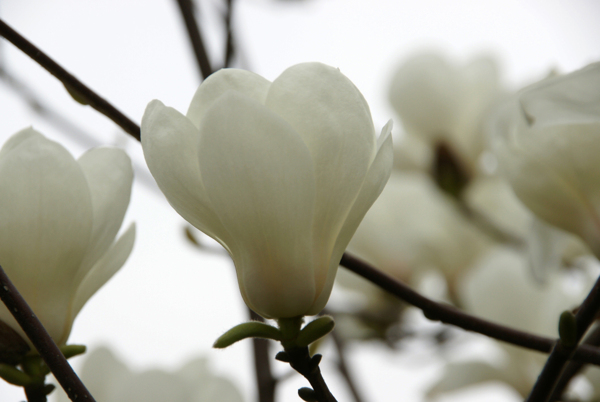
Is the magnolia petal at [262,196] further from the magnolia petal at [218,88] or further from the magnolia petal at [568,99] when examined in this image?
the magnolia petal at [568,99]

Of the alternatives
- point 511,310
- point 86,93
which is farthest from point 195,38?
point 511,310

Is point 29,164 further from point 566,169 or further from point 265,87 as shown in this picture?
point 566,169

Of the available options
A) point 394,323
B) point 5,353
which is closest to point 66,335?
point 5,353

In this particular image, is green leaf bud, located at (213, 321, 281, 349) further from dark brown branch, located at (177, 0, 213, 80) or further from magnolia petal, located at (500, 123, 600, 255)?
dark brown branch, located at (177, 0, 213, 80)

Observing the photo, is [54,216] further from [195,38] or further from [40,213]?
[195,38]

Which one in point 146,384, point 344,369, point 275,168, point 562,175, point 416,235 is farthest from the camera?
point 416,235

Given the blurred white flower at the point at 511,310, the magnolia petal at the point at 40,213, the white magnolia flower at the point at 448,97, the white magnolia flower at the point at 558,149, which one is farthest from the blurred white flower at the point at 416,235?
the magnolia petal at the point at 40,213
